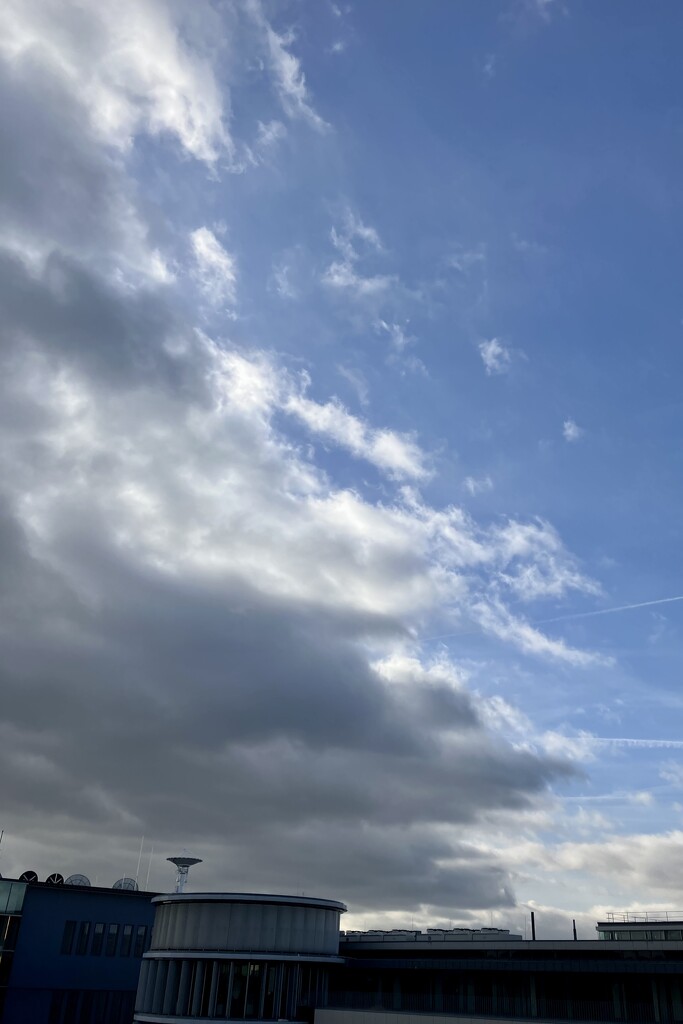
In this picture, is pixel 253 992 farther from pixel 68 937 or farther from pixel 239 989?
pixel 68 937

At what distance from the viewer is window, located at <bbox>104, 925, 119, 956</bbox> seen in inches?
3862

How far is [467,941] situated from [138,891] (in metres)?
48.9

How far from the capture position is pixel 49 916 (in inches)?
3720

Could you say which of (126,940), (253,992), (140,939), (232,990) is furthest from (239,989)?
(140,939)

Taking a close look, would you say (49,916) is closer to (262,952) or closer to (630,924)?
(262,952)

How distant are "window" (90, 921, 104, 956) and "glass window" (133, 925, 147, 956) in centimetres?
469

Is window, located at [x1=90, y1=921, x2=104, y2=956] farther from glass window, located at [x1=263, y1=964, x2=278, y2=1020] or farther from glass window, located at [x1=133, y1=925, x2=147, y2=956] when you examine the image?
glass window, located at [x1=263, y1=964, x2=278, y2=1020]

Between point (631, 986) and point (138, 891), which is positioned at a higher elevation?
point (138, 891)

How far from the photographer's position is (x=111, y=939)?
98.8 metres

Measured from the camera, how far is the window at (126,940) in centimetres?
9931

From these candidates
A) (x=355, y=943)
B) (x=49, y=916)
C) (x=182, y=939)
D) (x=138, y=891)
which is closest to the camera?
(x=182, y=939)

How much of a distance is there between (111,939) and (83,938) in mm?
3842

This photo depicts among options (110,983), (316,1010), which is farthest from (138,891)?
(316,1010)

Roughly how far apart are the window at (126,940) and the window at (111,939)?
91 cm
